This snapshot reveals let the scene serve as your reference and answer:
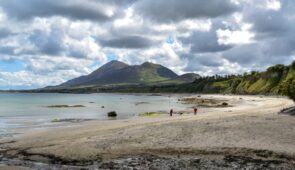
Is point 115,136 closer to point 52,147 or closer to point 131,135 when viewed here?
point 131,135

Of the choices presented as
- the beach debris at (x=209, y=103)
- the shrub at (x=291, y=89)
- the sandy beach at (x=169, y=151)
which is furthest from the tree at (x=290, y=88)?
the beach debris at (x=209, y=103)

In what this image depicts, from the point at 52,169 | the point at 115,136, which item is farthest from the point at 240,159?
the point at 115,136

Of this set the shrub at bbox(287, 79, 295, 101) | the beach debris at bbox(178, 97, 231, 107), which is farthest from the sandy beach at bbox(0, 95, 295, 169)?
the beach debris at bbox(178, 97, 231, 107)

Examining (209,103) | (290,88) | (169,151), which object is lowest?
(209,103)

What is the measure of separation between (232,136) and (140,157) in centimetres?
882

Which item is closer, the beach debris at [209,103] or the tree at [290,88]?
the tree at [290,88]

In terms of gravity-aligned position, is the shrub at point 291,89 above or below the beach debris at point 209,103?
above

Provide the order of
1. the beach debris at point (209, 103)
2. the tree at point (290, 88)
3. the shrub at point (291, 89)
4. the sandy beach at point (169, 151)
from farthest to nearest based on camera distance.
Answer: the beach debris at point (209, 103) → the tree at point (290, 88) → the shrub at point (291, 89) → the sandy beach at point (169, 151)

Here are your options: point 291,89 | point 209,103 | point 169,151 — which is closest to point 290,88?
point 291,89

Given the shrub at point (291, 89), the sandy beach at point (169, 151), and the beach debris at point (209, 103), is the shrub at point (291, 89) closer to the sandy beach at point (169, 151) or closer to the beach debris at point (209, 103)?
the sandy beach at point (169, 151)

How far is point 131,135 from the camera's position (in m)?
31.5

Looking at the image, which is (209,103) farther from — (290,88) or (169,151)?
(169,151)

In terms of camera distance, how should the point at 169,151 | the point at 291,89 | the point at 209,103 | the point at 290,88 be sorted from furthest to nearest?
the point at 209,103, the point at 290,88, the point at 291,89, the point at 169,151

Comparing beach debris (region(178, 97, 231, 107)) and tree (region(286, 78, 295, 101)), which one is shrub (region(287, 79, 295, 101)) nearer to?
tree (region(286, 78, 295, 101))
